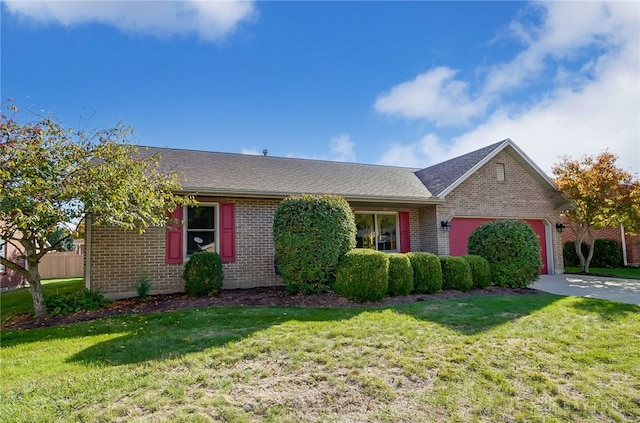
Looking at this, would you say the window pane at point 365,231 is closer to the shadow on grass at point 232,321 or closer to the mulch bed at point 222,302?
the mulch bed at point 222,302

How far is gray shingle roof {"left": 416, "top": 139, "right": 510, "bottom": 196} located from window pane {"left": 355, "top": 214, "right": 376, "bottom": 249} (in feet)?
8.49

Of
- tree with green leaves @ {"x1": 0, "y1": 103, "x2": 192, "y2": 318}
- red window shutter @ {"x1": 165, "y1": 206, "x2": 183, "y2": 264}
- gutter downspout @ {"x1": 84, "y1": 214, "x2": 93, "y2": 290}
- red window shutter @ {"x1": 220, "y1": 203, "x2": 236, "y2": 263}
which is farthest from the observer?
red window shutter @ {"x1": 220, "y1": 203, "x2": 236, "y2": 263}

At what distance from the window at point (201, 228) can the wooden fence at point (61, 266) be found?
45.6 feet

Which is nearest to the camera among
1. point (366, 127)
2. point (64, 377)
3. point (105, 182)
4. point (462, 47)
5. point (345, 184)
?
point (64, 377)

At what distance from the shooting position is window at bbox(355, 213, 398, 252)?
12.6 meters

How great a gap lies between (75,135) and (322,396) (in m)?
6.71

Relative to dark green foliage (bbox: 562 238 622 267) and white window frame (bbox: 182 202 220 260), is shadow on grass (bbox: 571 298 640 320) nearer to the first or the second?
white window frame (bbox: 182 202 220 260)

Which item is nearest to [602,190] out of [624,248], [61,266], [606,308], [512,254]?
[512,254]

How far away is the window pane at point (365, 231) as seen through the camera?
1251 centimetres

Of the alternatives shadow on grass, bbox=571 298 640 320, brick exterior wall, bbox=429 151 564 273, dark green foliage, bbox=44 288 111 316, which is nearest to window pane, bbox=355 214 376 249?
brick exterior wall, bbox=429 151 564 273

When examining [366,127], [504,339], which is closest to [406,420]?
[504,339]

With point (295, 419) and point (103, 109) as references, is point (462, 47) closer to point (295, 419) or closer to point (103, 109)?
point (103, 109)

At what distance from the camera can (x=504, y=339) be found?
4.95 meters

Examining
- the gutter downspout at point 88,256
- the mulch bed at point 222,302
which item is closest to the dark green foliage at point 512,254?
the mulch bed at point 222,302
